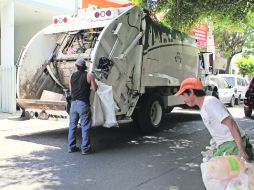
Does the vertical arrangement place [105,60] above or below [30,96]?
above

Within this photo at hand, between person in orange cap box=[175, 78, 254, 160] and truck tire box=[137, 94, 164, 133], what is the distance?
20.1 ft

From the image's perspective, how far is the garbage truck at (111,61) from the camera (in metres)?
8.88

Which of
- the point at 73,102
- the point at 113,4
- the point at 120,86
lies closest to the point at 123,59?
the point at 120,86

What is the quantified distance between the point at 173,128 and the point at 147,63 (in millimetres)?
2347

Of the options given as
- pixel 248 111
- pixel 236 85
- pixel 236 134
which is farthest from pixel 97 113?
pixel 236 85

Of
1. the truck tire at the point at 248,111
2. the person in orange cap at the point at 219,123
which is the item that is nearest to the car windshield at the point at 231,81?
the truck tire at the point at 248,111

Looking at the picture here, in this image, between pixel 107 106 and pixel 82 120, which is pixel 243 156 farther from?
pixel 107 106

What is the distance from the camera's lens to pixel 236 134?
356 centimetres

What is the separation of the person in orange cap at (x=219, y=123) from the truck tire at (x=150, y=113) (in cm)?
612

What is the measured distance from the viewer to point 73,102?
7.86 metres

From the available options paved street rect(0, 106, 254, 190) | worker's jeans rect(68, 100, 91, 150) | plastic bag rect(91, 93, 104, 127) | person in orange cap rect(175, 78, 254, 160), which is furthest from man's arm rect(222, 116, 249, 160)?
plastic bag rect(91, 93, 104, 127)

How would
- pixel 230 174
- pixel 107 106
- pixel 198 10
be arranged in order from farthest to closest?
pixel 198 10 → pixel 107 106 → pixel 230 174

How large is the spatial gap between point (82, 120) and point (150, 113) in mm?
2799

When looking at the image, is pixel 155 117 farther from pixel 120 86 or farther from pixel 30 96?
pixel 30 96
